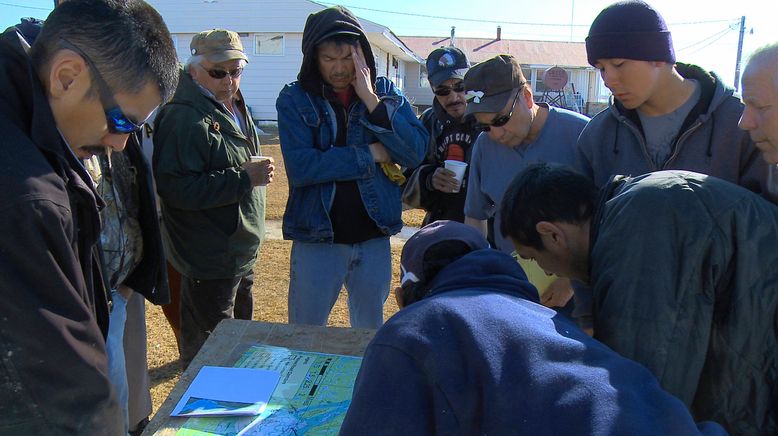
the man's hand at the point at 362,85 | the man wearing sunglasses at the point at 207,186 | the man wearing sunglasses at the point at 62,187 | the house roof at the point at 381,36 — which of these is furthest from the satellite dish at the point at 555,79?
the man wearing sunglasses at the point at 62,187

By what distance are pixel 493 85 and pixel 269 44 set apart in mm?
20122

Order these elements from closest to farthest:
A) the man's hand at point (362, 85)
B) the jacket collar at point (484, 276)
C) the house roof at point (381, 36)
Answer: the jacket collar at point (484, 276), the man's hand at point (362, 85), the house roof at point (381, 36)

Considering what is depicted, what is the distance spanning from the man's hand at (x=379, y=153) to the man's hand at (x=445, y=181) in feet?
1.26

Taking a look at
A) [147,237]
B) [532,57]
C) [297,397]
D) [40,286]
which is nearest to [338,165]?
[147,237]

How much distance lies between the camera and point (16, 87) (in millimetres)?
1350

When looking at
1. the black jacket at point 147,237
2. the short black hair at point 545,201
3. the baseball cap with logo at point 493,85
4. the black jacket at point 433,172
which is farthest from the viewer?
the black jacket at point 433,172

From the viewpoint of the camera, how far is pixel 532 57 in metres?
37.7

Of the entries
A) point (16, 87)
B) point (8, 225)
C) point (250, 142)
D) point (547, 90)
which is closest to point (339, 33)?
point (250, 142)

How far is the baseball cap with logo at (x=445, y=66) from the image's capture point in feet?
12.5

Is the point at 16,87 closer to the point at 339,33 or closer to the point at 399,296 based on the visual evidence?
the point at 399,296

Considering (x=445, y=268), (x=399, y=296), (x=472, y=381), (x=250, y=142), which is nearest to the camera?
(x=472, y=381)

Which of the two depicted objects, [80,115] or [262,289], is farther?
[262,289]

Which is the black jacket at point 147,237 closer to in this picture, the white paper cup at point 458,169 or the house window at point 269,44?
the white paper cup at point 458,169

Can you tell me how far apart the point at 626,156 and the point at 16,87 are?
2043 mm
